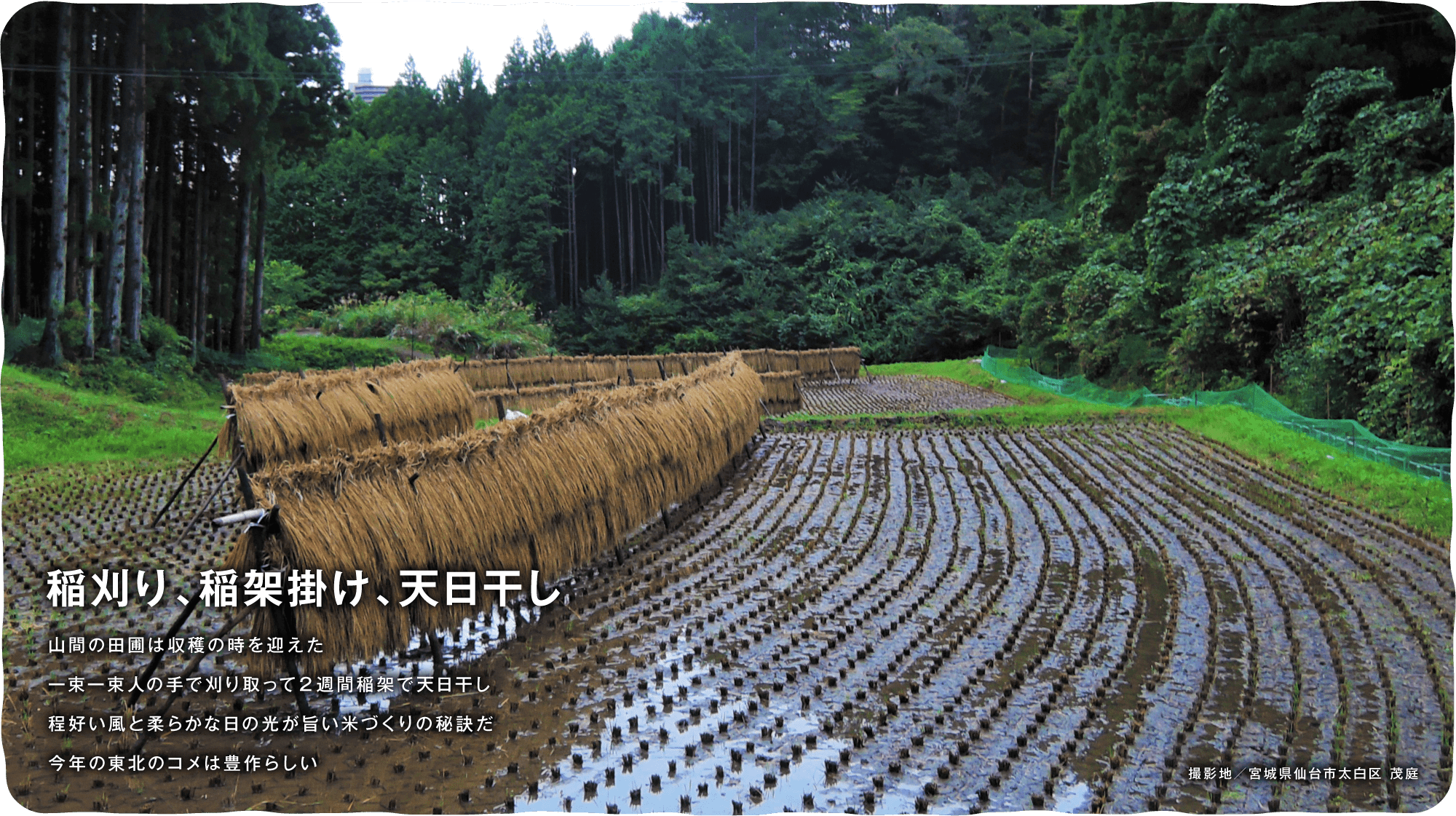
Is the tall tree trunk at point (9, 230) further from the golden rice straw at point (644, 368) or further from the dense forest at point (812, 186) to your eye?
the golden rice straw at point (644, 368)

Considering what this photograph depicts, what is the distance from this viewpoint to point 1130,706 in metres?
4.80

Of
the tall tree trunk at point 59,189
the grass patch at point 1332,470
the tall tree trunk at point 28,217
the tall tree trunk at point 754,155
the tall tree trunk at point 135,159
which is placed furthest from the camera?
the tall tree trunk at point 754,155

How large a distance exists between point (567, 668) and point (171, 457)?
341 inches

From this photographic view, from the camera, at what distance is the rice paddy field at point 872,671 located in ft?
13.0

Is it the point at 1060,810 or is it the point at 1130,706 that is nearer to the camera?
the point at 1060,810

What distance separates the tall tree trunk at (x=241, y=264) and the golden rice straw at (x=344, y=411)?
11.0 metres

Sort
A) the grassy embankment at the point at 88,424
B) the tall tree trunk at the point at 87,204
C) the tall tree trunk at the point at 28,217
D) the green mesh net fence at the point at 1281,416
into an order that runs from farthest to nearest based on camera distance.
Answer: the tall tree trunk at the point at 28,217 → the tall tree trunk at the point at 87,204 → the grassy embankment at the point at 88,424 → the green mesh net fence at the point at 1281,416

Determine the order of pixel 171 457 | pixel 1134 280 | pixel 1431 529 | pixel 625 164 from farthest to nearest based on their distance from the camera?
pixel 625 164
pixel 1134 280
pixel 171 457
pixel 1431 529

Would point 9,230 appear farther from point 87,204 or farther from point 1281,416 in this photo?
point 1281,416

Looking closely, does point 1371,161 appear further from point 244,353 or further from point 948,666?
point 244,353

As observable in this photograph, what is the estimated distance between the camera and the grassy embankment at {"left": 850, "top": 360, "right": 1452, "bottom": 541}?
8594 mm

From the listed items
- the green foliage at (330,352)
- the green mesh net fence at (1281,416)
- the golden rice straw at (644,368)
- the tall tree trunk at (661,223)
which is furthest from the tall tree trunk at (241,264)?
the tall tree trunk at (661,223)

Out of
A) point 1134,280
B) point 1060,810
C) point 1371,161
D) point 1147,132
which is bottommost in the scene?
point 1060,810

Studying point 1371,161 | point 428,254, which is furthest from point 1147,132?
point 428,254
